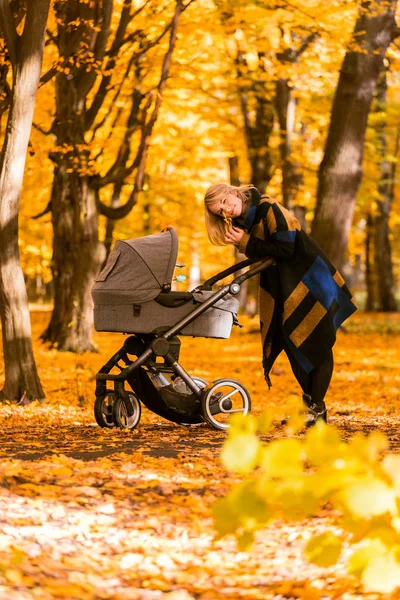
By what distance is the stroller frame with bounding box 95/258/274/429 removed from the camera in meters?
6.31

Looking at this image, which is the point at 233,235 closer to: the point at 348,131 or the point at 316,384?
the point at 316,384

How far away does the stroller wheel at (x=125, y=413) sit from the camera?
6703mm

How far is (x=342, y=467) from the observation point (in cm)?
266

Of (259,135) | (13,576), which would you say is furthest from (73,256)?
(13,576)

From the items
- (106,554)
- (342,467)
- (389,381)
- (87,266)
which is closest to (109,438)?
(106,554)

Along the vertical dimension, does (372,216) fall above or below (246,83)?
below

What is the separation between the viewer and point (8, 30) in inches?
313

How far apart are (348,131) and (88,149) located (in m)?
4.35

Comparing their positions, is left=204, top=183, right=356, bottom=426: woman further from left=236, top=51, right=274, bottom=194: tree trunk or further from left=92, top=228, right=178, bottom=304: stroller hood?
left=236, top=51, right=274, bottom=194: tree trunk

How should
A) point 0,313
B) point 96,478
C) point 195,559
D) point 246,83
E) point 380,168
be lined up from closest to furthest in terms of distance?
1. point 195,559
2. point 96,478
3. point 0,313
4. point 246,83
5. point 380,168

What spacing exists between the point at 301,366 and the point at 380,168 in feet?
63.4

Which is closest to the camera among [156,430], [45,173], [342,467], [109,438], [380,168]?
[342,467]

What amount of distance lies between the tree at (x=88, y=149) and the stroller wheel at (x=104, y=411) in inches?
193

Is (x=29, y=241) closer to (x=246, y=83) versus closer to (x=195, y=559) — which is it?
(x=246, y=83)
